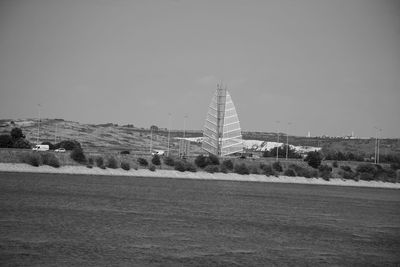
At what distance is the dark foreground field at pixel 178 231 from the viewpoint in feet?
102

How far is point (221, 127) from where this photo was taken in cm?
12800

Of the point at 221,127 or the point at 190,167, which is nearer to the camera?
the point at 190,167

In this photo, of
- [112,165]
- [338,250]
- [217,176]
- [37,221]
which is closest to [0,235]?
[37,221]

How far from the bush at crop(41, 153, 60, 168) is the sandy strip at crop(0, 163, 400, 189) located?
511 millimetres

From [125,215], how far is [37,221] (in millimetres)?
7870

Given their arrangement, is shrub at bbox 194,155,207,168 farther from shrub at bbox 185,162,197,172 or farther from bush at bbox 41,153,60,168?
bush at bbox 41,153,60,168

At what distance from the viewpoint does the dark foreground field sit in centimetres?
3109

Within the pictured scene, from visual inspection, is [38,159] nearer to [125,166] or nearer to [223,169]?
[125,166]

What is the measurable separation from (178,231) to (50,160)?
5594cm

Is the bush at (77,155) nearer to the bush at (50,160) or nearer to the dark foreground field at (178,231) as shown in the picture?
the bush at (50,160)

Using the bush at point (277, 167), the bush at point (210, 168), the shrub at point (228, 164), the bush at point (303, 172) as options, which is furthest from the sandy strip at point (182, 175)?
the bush at point (277, 167)

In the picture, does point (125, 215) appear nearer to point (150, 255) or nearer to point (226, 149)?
point (150, 255)

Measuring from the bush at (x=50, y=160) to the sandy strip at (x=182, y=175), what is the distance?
0.51m

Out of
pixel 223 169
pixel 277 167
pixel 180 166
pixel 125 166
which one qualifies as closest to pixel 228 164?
pixel 223 169
